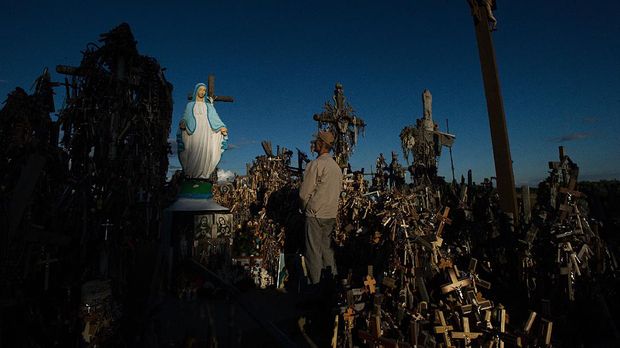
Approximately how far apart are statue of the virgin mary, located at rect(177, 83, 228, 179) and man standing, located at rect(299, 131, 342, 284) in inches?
95.4

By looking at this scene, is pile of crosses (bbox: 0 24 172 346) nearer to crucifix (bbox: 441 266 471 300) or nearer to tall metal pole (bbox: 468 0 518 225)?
crucifix (bbox: 441 266 471 300)

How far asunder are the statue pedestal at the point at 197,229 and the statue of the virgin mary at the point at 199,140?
0.25 metres

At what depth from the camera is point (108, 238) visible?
316 cm

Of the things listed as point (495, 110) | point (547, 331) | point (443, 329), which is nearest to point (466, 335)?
point (443, 329)

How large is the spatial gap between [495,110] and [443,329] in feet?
13.8

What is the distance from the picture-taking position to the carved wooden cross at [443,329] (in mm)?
2570

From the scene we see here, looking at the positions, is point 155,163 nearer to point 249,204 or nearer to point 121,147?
point 121,147

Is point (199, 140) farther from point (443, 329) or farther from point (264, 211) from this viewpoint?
point (443, 329)

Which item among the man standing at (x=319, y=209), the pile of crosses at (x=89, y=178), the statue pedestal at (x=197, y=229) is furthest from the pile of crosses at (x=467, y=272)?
the pile of crosses at (x=89, y=178)

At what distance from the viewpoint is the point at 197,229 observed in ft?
18.9

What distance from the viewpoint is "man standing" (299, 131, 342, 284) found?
4.37m

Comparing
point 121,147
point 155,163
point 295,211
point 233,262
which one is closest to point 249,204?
point 295,211

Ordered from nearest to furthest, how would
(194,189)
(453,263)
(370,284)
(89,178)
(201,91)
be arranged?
(370,284), (89,178), (453,263), (194,189), (201,91)

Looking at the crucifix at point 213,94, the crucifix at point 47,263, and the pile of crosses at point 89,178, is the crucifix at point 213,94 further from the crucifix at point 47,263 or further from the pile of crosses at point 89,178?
the crucifix at point 47,263
